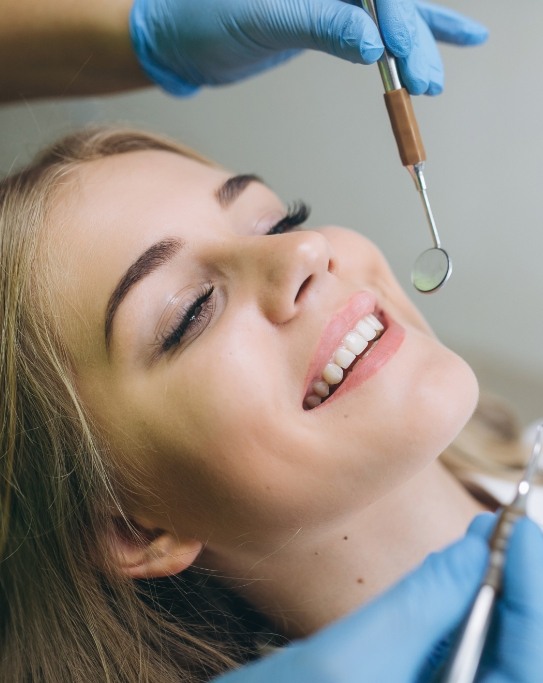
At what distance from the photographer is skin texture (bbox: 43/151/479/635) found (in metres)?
0.79

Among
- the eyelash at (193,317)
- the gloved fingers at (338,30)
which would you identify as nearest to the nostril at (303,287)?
the eyelash at (193,317)

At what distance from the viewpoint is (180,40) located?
43.8 inches

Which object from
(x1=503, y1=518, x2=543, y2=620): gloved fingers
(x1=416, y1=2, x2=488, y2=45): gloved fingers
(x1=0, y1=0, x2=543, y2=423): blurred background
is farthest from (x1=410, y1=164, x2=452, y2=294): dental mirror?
(x1=0, y1=0, x2=543, y2=423): blurred background

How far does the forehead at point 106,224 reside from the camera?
85 centimetres

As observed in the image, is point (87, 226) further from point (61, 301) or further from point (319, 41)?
point (319, 41)

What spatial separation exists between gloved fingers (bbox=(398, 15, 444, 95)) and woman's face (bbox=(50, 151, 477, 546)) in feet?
0.90

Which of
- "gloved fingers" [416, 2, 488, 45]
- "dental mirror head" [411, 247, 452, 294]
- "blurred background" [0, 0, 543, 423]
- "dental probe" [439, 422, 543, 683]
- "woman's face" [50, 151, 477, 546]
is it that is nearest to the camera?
"dental probe" [439, 422, 543, 683]

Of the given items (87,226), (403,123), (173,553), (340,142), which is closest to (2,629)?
(173,553)

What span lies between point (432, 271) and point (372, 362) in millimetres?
193

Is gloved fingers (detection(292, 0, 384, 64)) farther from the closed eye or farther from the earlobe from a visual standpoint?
the earlobe

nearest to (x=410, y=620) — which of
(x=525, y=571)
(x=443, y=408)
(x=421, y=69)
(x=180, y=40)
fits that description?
(x=525, y=571)

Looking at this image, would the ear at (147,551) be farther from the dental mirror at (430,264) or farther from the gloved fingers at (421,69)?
the gloved fingers at (421,69)

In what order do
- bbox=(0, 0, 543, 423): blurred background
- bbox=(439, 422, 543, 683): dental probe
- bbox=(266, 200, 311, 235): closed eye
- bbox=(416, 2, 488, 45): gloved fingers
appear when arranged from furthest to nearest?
bbox=(0, 0, 543, 423): blurred background, bbox=(416, 2, 488, 45): gloved fingers, bbox=(266, 200, 311, 235): closed eye, bbox=(439, 422, 543, 683): dental probe

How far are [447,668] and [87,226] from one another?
2.32 feet
